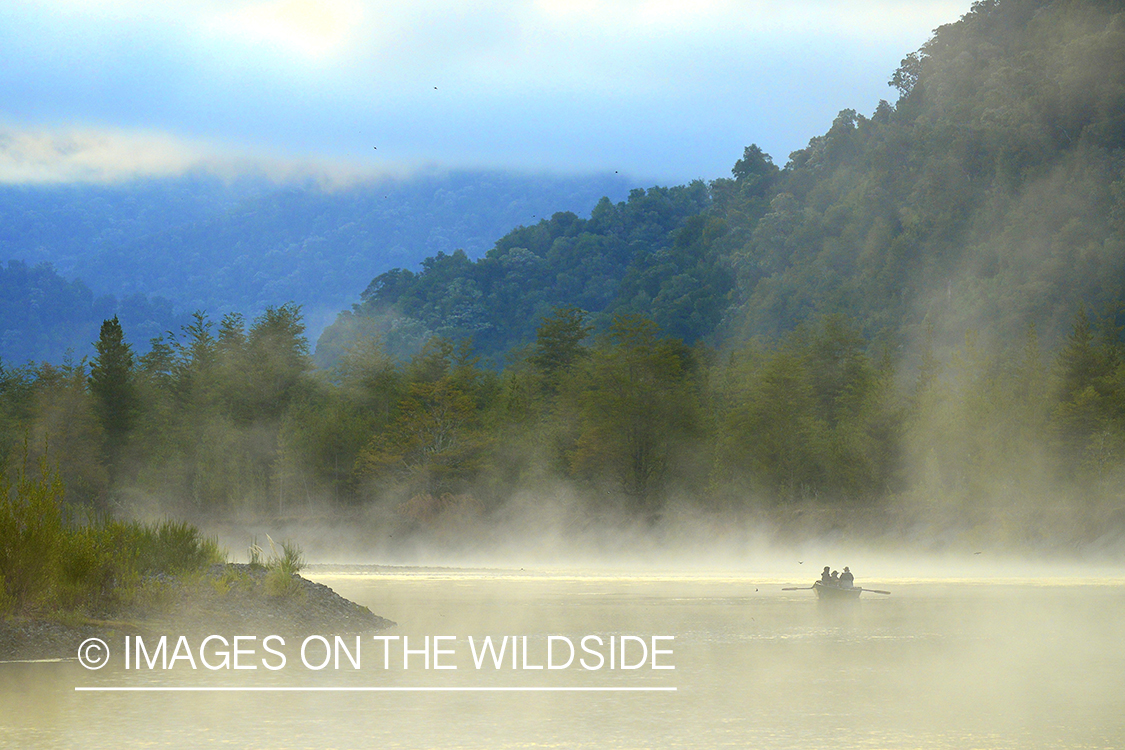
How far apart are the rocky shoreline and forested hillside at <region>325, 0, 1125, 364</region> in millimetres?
81149

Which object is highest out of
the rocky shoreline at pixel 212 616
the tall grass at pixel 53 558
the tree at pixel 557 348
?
the tree at pixel 557 348

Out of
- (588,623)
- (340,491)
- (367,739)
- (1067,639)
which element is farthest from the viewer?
(340,491)

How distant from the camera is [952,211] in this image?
119188mm

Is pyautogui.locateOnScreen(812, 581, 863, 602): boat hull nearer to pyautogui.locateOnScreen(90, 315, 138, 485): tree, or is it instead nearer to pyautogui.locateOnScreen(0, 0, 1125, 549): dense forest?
pyautogui.locateOnScreen(0, 0, 1125, 549): dense forest

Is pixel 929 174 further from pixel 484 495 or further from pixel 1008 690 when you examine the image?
pixel 1008 690

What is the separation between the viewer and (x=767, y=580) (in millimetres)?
53594

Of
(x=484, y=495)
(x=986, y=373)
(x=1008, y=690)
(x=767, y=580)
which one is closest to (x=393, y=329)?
(x=484, y=495)

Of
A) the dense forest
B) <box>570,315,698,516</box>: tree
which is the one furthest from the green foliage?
<box>570,315,698,516</box>: tree

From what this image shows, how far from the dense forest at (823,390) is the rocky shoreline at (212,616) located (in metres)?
33.3

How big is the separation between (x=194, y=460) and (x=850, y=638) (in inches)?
3077

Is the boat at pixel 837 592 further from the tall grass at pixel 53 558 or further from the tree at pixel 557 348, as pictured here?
the tree at pixel 557 348

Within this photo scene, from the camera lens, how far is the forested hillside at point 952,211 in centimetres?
10475

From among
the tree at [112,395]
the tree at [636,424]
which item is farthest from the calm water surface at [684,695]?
the tree at [112,395]

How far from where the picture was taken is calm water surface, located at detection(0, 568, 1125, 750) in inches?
634
